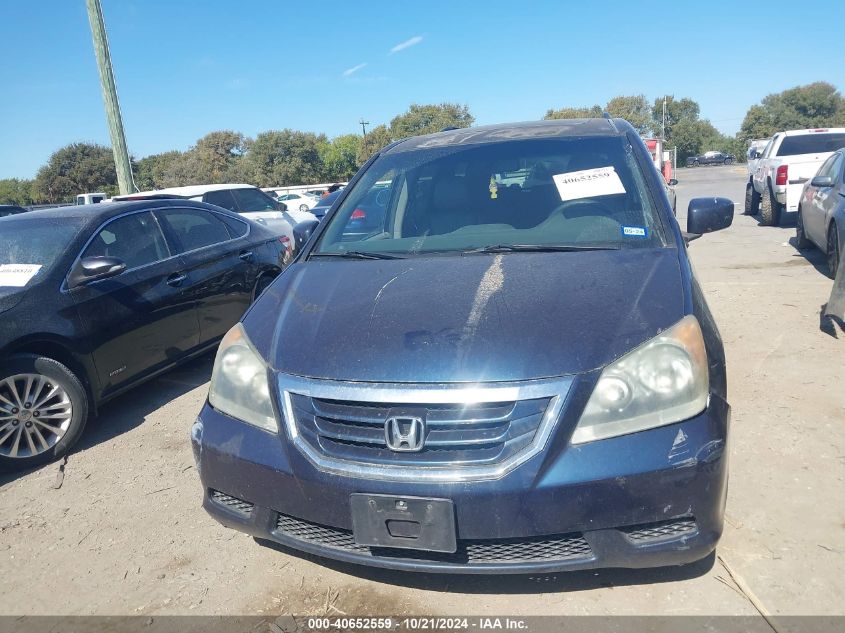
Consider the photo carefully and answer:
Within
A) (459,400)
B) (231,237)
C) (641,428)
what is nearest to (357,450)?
(459,400)

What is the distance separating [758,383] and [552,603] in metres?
2.69

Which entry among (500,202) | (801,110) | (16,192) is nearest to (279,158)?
(16,192)

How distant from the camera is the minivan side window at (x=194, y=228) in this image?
523 cm

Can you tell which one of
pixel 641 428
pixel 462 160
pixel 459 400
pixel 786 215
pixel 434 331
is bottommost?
pixel 786 215

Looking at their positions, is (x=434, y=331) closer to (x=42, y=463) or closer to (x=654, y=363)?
(x=654, y=363)

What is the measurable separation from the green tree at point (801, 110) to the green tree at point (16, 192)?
3270 inches

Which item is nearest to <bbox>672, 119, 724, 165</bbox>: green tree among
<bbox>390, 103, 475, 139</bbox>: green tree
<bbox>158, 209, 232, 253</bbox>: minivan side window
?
<bbox>390, 103, 475, 139</bbox>: green tree

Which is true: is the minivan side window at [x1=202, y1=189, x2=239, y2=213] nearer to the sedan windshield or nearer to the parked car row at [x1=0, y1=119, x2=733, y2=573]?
the sedan windshield

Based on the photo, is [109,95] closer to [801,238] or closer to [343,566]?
[343,566]

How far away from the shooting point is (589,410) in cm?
198

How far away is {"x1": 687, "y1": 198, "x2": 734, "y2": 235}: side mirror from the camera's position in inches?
136

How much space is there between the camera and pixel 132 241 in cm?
482

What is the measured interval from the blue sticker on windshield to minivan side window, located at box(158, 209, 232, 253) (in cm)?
365

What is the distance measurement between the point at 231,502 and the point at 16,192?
3174 inches
